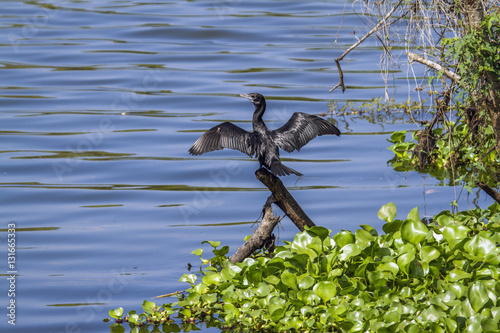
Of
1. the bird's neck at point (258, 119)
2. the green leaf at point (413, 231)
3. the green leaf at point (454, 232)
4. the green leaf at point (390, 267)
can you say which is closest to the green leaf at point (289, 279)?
the green leaf at point (390, 267)

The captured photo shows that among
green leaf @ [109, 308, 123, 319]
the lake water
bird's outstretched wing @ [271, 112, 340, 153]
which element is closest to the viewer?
green leaf @ [109, 308, 123, 319]

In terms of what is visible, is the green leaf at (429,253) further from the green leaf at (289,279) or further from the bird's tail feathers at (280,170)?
the bird's tail feathers at (280,170)

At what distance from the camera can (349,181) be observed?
9742 mm

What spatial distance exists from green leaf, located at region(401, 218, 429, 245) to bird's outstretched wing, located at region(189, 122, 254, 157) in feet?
5.41

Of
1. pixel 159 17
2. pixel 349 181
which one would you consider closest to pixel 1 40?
pixel 159 17

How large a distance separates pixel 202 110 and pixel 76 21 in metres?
8.30

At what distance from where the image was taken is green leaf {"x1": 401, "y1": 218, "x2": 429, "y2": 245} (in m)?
5.48

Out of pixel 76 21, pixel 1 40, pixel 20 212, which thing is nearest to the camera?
pixel 20 212

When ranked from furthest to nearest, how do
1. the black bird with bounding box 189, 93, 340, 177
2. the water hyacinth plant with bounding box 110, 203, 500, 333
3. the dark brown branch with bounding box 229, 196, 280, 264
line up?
the black bird with bounding box 189, 93, 340, 177 < the dark brown branch with bounding box 229, 196, 280, 264 < the water hyacinth plant with bounding box 110, 203, 500, 333

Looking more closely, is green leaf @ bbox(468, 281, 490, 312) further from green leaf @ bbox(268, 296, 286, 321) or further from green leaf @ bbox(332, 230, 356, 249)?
green leaf @ bbox(268, 296, 286, 321)

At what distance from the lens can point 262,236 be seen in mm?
6250

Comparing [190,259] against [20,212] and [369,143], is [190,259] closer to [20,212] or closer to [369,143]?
[20,212]

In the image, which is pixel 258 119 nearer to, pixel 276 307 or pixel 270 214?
pixel 270 214
